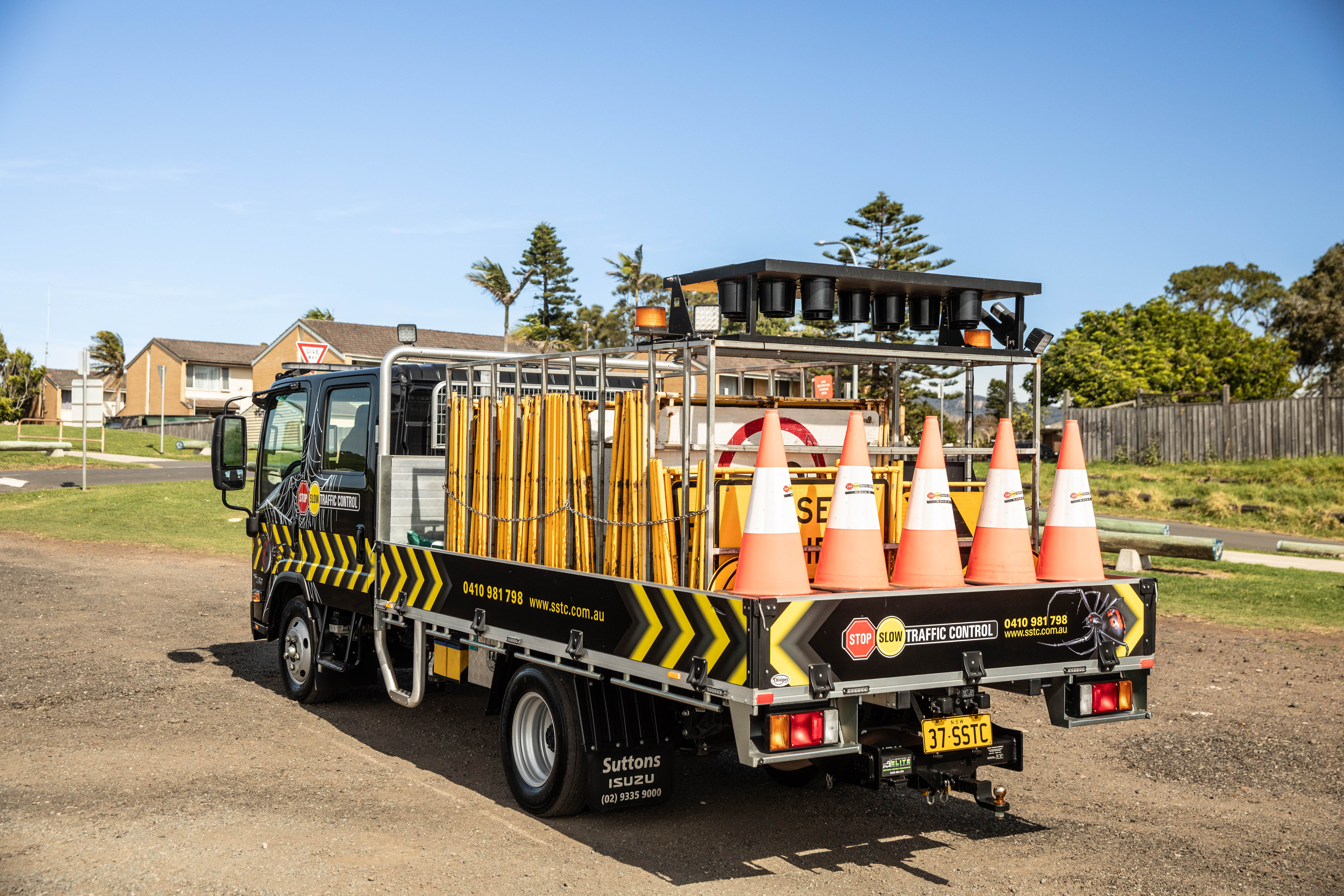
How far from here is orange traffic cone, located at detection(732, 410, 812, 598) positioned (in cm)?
482

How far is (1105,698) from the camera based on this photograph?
5.40 metres

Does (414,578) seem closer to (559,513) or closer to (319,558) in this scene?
(559,513)

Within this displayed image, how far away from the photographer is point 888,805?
6.15 m

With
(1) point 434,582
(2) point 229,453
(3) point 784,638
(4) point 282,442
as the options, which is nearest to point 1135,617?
(3) point 784,638

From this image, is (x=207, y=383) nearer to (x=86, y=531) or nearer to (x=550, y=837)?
(x=86, y=531)

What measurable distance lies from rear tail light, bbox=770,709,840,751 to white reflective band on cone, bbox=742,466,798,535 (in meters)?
0.76

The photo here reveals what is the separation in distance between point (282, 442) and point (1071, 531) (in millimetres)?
5912

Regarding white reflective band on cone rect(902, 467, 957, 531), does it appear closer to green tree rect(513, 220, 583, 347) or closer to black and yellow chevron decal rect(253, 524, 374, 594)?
black and yellow chevron decal rect(253, 524, 374, 594)

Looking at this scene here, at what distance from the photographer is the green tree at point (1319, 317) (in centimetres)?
5144

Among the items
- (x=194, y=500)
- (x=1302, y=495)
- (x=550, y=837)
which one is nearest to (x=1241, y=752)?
(x=550, y=837)

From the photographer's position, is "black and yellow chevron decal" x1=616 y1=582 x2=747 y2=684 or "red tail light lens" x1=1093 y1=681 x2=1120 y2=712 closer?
"black and yellow chevron decal" x1=616 y1=582 x2=747 y2=684

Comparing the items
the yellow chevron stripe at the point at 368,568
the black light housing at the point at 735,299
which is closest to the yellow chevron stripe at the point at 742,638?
the black light housing at the point at 735,299

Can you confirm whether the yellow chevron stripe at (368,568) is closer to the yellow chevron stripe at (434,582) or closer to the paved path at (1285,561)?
the yellow chevron stripe at (434,582)

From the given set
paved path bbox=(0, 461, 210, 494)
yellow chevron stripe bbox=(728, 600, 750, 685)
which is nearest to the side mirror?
yellow chevron stripe bbox=(728, 600, 750, 685)
